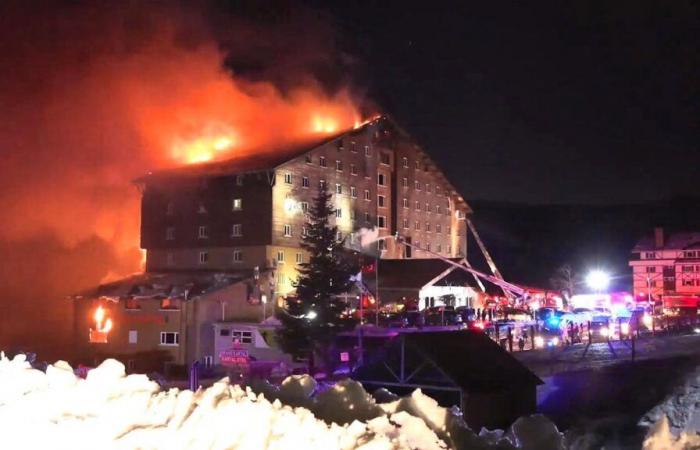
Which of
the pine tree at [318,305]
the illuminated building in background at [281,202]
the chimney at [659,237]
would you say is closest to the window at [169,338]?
the illuminated building in background at [281,202]

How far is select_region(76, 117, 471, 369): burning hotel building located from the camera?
4106 centimetres

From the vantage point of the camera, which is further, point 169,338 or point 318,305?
point 169,338

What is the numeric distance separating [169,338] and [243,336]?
4.48m

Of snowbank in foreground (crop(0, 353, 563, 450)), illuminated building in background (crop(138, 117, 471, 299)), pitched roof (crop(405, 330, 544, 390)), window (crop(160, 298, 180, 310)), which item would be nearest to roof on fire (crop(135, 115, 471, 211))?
illuminated building in background (crop(138, 117, 471, 299))

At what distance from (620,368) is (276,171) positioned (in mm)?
24559

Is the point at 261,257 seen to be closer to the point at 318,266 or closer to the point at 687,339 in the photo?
the point at 318,266

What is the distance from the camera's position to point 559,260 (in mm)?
126062

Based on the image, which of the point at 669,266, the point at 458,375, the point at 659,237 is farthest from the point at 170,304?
the point at 659,237

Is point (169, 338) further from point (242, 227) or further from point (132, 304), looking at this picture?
point (242, 227)

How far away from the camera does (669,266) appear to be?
7562 centimetres

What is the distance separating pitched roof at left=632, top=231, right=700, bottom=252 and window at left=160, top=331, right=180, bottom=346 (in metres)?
56.0

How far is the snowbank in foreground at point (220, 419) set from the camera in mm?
4426

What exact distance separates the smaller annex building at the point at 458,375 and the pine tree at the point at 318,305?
12.4 meters

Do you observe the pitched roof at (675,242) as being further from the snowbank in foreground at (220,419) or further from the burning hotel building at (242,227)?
the snowbank in foreground at (220,419)
